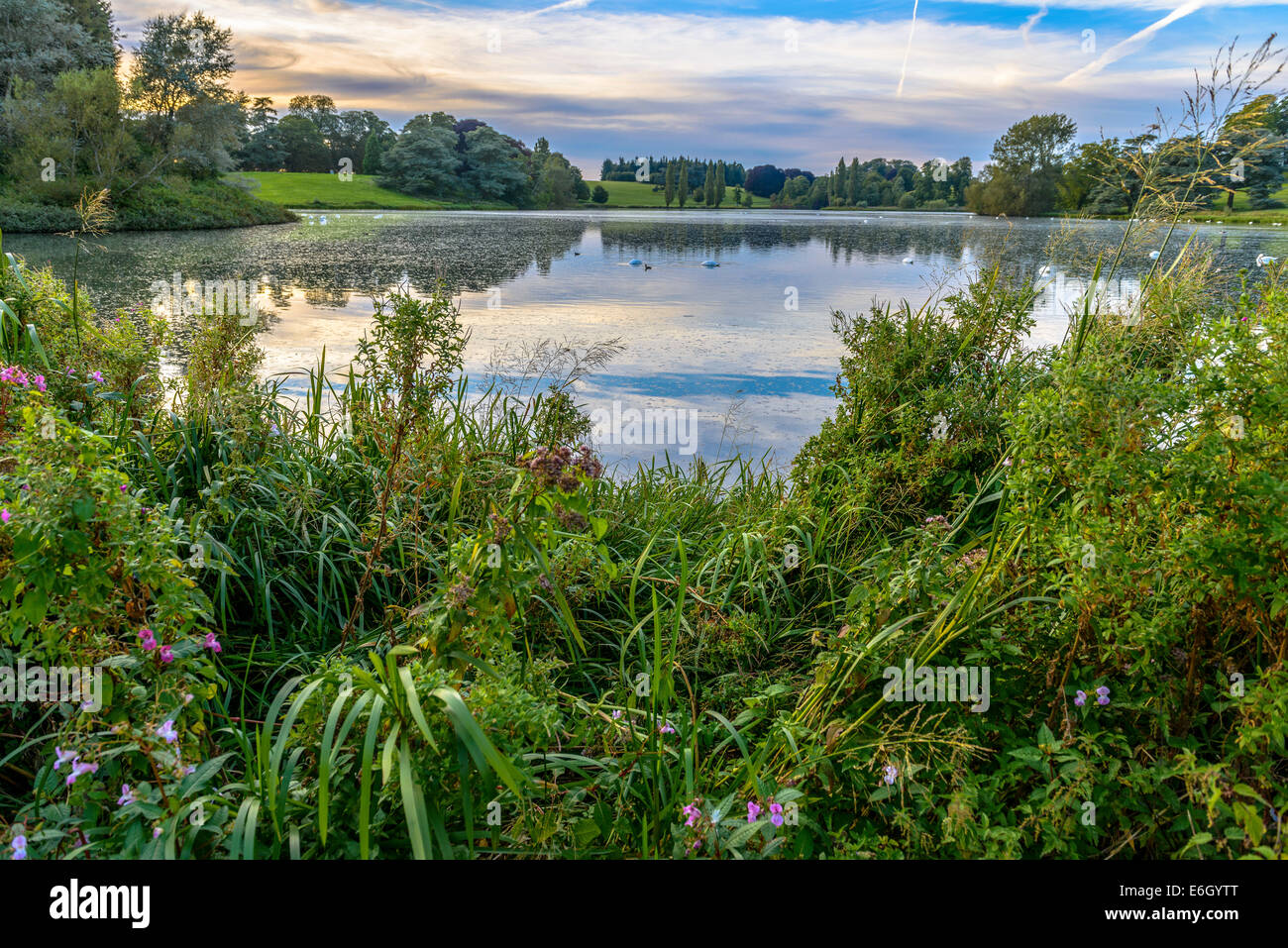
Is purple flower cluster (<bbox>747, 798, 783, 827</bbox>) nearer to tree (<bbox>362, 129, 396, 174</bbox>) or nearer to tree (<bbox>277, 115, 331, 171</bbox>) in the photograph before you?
tree (<bbox>362, 129, 396, 174</bbox>)

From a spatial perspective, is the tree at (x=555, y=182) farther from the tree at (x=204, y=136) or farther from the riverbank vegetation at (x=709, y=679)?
the riverbank vegetation at (x=709, y=679)

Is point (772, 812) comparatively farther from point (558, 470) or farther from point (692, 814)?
point (558, 470)

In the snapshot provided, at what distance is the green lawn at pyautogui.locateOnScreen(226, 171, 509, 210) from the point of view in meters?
31.1

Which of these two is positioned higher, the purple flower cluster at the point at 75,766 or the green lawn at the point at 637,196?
the green lawn at the point at 637,196

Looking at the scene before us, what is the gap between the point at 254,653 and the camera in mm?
2551

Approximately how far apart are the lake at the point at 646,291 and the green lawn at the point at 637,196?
2394 cm

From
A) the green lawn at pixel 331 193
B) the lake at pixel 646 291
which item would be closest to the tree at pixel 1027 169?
the lake at pixel 646 291

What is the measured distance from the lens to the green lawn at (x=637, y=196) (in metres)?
42.2

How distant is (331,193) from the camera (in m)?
33.2

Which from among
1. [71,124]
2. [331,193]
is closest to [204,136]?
[71,124]

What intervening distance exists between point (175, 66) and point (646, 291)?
24.2m

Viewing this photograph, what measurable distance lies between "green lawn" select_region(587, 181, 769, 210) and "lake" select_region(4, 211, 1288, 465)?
23.9 meters

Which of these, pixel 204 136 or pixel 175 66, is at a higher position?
pixel 175 66
